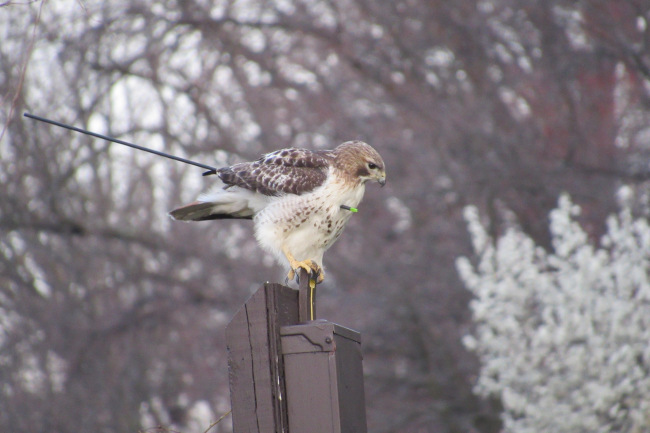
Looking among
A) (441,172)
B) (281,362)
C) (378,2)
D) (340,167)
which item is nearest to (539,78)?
(441,172)

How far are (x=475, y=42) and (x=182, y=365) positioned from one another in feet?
21.7

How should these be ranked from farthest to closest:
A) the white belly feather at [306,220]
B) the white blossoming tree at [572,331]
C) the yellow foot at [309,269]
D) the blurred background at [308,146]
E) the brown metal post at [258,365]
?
1. the blurred background at [308,146]
2. the white blossoming tree at [572,331]
3. the white belly feather at [306,220]
4. the yellow foot at [309,269]
5. the brown metal post at [258,365]

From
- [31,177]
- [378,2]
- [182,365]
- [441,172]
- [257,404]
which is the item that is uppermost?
[378,2]

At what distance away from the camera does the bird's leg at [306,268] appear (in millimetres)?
3429

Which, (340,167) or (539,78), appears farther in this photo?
(539,78)

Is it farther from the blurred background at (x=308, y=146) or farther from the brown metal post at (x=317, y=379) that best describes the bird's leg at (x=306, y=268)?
the blurred background at (x=308, y=146)

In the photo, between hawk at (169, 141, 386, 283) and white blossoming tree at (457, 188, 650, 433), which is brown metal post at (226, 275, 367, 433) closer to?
hawk at (169, 141, 386, 283)

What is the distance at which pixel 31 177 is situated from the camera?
12.1 meters

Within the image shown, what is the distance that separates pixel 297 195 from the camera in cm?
384

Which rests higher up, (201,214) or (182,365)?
(182,365)

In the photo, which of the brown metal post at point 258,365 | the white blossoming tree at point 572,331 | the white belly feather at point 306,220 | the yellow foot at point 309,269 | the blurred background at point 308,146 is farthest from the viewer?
the blurred background at point 308,146

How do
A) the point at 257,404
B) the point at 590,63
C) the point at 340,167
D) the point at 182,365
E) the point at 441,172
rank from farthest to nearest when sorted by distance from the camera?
1. the point at 182,365
2. the point at 441,172
3. the point at 590,63
4. the point at 340,167
5. the point at 257,404

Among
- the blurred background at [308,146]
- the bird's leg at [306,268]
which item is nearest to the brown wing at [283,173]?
the bird's leg at [306,268]

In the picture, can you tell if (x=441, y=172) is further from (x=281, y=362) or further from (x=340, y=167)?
(x=281, y=362)
